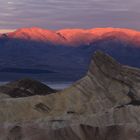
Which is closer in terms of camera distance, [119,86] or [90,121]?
[90,121]

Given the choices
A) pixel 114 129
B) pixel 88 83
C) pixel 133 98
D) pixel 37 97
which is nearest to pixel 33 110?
pixel 37 97

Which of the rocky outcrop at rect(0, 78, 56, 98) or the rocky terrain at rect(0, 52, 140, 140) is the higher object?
the rocky terrain at rect(0, 52, 140, 140)

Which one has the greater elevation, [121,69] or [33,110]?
[121,69]

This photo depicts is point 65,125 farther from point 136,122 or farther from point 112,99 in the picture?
point 112,99

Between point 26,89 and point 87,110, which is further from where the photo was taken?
point 26,89

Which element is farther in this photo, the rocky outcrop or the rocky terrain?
the rocky outcrop

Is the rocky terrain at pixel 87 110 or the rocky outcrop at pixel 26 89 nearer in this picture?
the rocky terrain at pixel 87 110

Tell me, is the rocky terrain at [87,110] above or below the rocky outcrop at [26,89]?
above

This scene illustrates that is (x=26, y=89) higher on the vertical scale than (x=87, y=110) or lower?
lower
